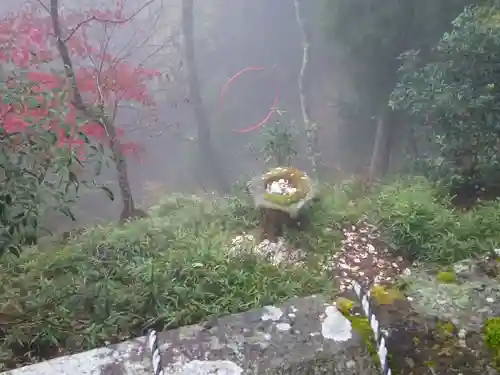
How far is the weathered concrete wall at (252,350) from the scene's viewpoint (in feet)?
6.18

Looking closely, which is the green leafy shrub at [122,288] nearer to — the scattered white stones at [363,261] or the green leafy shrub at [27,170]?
the scattered white stones at [363,261]

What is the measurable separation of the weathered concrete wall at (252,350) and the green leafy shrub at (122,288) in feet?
3.60

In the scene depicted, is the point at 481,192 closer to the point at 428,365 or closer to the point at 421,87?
the point at 421,87

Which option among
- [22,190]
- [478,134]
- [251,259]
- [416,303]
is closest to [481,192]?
[478,134]

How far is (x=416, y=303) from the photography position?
211 cm

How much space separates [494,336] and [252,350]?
3.02ft

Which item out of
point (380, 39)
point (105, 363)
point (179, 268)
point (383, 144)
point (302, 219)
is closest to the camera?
point (105, 363)

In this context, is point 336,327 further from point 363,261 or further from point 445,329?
point 363,261

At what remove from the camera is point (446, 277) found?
2354mm

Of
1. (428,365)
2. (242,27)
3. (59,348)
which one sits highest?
(242,27)

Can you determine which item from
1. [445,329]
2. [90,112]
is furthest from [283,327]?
[90,112]

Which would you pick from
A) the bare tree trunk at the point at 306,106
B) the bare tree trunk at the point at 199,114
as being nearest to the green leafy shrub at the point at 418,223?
the bare tree trunk at the point at 306,106

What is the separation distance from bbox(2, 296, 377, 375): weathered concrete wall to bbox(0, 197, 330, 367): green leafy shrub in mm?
1097

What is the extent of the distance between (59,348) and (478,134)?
423 cm
